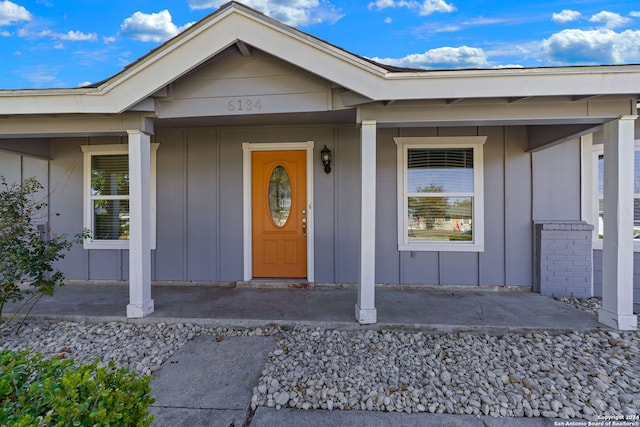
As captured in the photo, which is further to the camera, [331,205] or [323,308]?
[331,205]

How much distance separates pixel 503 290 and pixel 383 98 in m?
3.35

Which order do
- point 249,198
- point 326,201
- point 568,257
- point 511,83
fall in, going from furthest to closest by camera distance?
point 249,198, point 326,201, point 568,257, point 511,83

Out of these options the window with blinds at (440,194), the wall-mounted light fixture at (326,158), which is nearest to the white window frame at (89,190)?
the wall-mounted light fixture at (326,158)

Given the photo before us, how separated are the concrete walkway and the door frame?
0.38 metres

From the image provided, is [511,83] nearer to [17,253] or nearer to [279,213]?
[279,213]

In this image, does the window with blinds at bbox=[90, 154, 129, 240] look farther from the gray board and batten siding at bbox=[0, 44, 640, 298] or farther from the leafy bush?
the leafy bush

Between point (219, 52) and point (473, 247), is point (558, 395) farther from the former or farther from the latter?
point (219, 52)

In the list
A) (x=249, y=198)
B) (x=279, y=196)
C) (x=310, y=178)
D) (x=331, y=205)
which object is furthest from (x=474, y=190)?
(x=249, y=198)

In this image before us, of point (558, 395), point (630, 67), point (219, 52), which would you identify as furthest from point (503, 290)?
point (219, 52)

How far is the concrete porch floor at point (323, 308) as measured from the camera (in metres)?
3.25

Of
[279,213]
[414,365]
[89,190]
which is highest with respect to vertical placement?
[89,190]

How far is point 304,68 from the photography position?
120 inches

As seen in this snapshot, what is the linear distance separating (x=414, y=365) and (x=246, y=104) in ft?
10.0

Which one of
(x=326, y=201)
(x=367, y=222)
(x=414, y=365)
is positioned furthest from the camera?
(x=326, y=201)
